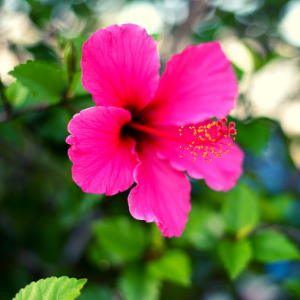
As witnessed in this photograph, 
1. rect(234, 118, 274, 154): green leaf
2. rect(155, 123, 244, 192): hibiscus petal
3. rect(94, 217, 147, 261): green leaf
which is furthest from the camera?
rect(234, 118, 274, 154): green leaf

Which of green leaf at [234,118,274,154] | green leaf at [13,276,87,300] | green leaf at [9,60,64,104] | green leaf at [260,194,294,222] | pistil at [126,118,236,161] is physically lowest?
green leaf at [260,194,294,222]

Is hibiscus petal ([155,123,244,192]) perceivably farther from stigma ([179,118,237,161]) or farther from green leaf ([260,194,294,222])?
green leaf ([260,194,294,222])

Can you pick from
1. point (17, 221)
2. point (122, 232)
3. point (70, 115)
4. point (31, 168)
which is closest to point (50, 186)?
point (31, 168)

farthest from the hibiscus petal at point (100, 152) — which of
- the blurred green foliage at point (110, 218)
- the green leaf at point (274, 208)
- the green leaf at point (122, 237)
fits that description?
the green leaf at point (274, 208)

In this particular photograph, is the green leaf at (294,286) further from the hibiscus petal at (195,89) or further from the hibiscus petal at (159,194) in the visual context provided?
the hibiscus petal at (195,89)

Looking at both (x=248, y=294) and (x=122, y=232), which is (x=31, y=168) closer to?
(x=122, y=232)

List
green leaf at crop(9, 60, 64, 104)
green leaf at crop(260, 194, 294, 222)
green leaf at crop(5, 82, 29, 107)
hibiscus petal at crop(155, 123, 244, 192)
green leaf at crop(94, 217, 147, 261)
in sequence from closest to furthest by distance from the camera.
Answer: green leaf at crop(9, 60, 64, 104) → hibiscus petal at crop(155, 123, 244, 192) → green leaf at crop(5, 82, 29, 107) → green leaf at crop(94, 217, 147, 261) → green leaf at crop(260, 194, 294, 222)

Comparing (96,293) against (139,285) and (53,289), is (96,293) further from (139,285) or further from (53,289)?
(53,289)

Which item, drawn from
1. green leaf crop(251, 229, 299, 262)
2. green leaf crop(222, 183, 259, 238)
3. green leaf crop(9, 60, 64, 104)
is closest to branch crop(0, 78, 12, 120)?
green leaf crop(9, 60, 64, 104)
